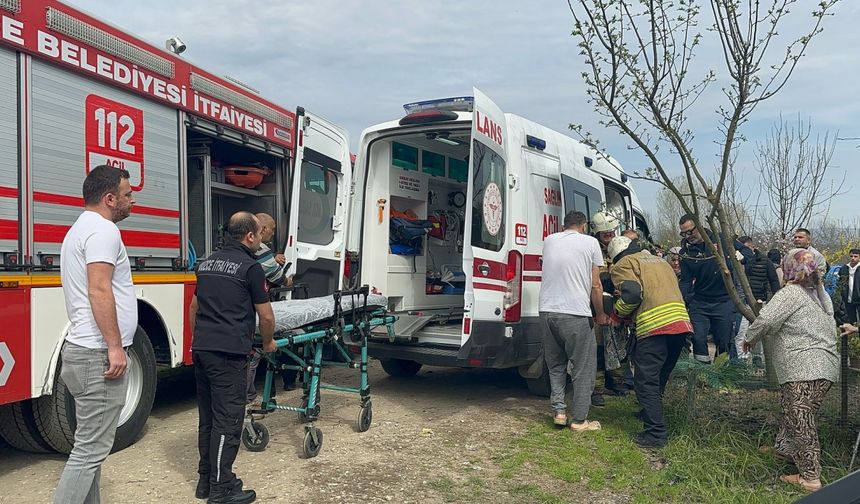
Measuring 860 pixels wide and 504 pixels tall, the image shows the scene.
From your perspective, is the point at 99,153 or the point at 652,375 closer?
the point at 99,153

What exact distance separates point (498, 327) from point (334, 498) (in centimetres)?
218

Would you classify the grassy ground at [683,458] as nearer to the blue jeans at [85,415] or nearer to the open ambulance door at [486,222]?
the open ambulance door at [486,222]

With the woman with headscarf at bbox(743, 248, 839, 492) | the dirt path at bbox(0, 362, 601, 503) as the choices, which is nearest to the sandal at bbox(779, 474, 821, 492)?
the woman with headscarf at bbox(743, 248, 839, 492)

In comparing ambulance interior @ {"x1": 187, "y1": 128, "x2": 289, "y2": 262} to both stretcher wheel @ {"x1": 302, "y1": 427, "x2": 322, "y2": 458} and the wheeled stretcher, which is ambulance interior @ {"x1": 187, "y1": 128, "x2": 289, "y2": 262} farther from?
stretcher wheel @ {"x1": 302, "y1": 427, "x2": 322, "y2": 458}

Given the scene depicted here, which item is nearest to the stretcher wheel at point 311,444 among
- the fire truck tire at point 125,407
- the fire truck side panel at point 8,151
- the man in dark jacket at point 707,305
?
the fire truck tire at point 125,407

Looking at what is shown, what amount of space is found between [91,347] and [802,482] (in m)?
4.09

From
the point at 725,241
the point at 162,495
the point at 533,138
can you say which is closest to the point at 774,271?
the point at 725,241

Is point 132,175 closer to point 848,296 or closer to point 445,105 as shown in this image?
point 445,105

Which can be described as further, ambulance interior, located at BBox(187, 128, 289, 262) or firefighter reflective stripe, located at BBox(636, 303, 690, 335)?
ambulance interior, located at BBox(187, 128, 289, 262)

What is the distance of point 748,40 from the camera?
4539 millimetres

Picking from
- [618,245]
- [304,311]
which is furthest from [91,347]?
[618,245]

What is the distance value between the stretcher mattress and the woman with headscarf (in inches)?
113

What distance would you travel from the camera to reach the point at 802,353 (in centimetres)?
400

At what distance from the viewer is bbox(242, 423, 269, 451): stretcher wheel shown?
4641 mm
